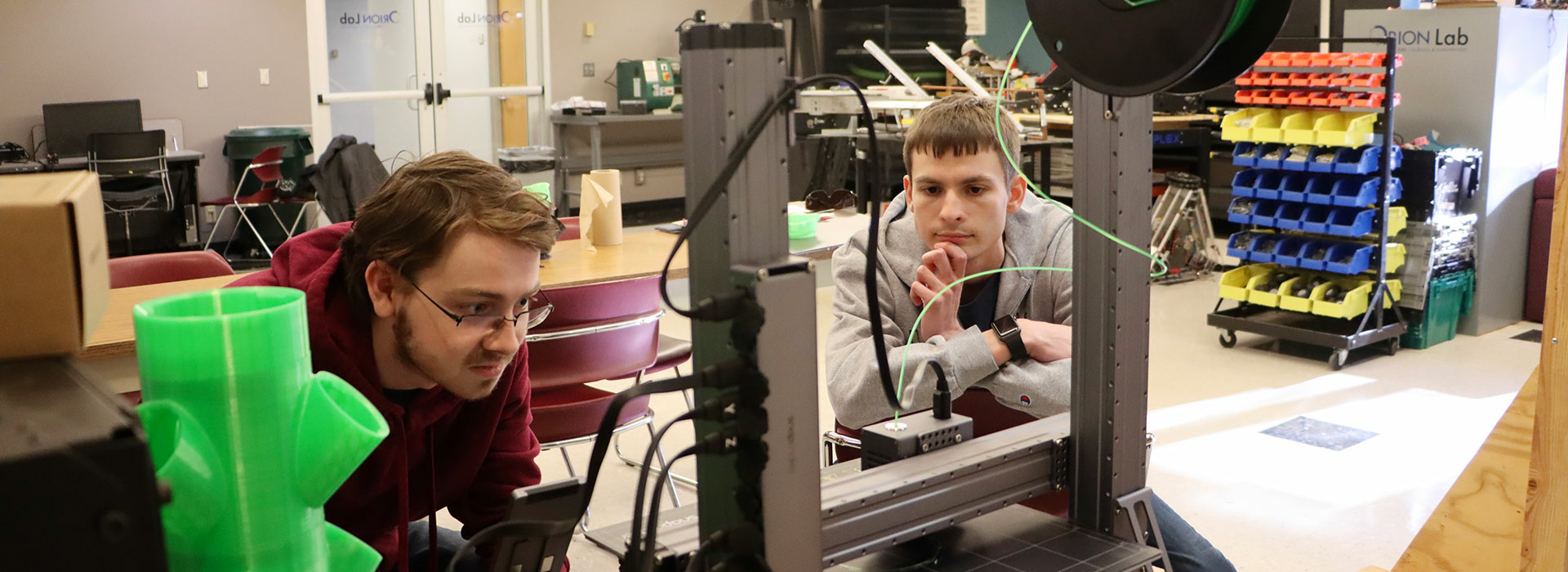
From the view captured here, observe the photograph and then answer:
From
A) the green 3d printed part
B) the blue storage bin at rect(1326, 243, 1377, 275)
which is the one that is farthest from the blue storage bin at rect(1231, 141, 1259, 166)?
the green 3d printed part

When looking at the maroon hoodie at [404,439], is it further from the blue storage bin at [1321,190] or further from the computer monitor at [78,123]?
the computer monitor at [78,123]

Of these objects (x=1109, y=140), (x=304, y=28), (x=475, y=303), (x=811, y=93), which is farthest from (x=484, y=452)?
(x=304, y=28)

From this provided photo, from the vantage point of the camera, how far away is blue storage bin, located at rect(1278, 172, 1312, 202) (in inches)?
183

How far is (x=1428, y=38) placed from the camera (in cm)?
504

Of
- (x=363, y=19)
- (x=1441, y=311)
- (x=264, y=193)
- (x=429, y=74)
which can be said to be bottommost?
(x=1441, y=311)

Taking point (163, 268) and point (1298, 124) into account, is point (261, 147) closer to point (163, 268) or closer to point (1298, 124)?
point (163, 268)

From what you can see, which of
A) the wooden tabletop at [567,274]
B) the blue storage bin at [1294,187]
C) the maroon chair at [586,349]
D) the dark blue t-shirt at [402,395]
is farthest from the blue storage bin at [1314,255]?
the dark blue t-shirt at [402,395]

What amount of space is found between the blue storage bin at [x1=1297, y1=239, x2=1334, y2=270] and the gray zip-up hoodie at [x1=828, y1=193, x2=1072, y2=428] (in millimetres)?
3159

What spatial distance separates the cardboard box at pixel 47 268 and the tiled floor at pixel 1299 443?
6.58 ft

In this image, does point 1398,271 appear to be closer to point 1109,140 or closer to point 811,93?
point 811,93

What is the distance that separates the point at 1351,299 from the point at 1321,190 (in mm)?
426

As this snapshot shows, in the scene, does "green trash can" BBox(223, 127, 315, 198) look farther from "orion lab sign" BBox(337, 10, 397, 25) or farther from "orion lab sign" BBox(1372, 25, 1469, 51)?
"orion lab sign" BBox(1372, 25, 1469, 51)

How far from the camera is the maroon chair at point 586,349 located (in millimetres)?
2691

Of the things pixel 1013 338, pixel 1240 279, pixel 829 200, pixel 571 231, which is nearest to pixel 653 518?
pixel 1013 338
